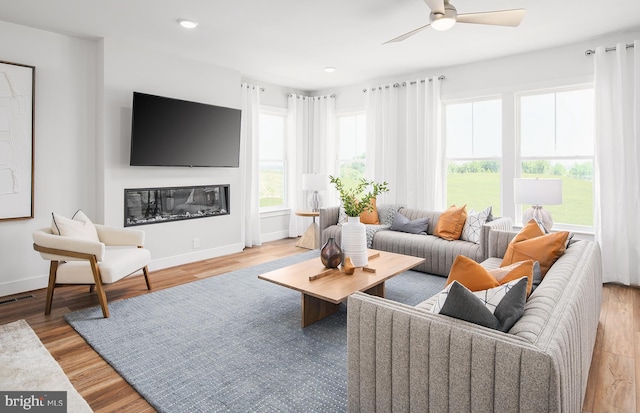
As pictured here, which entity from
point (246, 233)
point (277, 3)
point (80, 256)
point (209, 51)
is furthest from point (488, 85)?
point (80, 256)

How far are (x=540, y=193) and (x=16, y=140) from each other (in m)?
5.17

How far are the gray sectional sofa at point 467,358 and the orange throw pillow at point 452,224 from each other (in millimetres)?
2570

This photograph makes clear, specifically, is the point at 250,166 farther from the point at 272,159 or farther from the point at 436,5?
the point at 436,5

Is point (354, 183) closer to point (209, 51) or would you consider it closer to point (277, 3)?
point (209, 51)

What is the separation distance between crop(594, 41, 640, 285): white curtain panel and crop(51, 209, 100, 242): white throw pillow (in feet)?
17.2

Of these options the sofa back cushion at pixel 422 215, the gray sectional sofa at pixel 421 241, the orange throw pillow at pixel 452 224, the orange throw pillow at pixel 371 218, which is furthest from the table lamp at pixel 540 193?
the orange throw pillow at pixel 371 218

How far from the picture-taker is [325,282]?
9.37 feet

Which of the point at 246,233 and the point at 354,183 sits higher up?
the point at 354,183

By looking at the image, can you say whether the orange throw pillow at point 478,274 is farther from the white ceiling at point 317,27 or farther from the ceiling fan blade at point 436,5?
the white ceiling at point 317,27

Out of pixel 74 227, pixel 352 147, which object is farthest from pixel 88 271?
pixel 352 147

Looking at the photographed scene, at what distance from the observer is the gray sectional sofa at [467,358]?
1.18 m

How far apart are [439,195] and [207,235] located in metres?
3.30

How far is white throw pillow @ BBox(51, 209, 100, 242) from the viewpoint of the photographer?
3.28 m

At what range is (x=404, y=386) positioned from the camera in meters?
1.49
